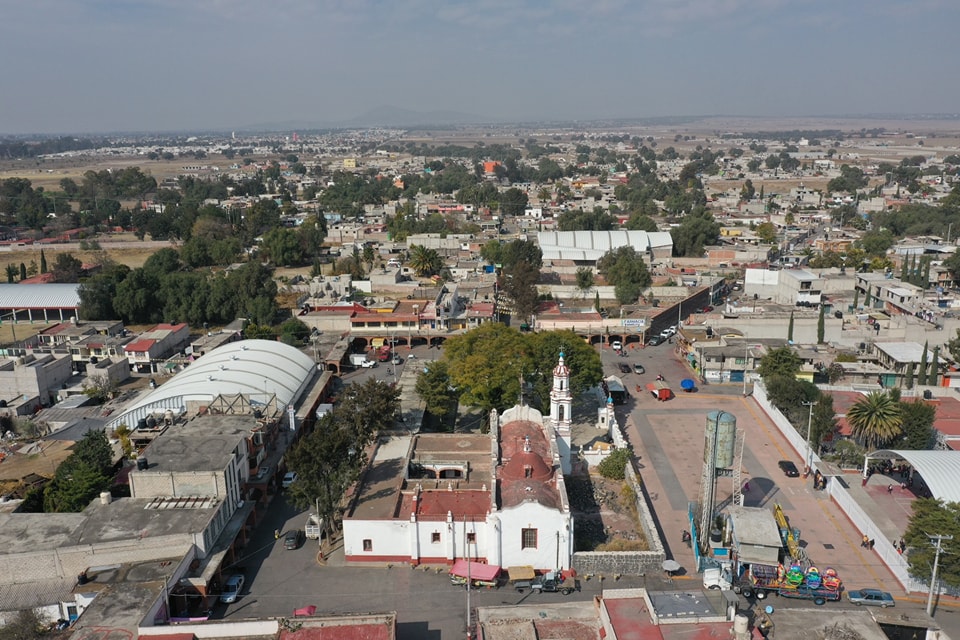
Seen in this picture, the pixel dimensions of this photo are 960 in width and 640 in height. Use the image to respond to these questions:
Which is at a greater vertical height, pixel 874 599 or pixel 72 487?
pixel 72 487

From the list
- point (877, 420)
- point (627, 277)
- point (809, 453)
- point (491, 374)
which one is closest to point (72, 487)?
point (491, 374)

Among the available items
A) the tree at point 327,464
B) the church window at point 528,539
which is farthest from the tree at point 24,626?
the church window at point 528,539

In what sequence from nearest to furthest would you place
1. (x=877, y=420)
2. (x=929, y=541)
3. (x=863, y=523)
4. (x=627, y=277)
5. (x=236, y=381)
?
(x=929, y=541) < (x=863, y=523) < (x=877, y=420) < (x=236, y=381) < (x=627, y=277)

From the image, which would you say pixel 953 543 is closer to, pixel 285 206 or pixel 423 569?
pixel 423 569

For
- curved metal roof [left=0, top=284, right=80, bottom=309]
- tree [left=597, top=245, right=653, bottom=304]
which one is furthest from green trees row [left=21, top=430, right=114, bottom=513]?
tree [left=597, top=245, right=653, bottom=304]

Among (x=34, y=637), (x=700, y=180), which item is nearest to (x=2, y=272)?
(x=34, y=637)

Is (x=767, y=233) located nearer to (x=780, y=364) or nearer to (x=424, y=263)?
(x=424, y=263)

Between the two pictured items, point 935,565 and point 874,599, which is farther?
point 874,599
